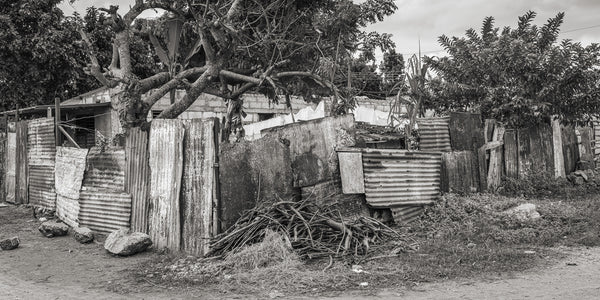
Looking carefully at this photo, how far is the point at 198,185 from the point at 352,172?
2097 mm

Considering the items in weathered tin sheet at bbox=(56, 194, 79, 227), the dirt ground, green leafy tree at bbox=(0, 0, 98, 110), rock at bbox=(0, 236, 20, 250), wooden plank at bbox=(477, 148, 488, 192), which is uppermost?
green leafy tree at bbox=(0, 0, 98, 110)

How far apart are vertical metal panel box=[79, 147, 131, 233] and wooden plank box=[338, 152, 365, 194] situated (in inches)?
122

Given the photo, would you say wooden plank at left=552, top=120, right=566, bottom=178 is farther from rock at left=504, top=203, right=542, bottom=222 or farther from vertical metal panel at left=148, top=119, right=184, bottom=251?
vertical metal panel at left=148, top=119, right=184, bottom=251

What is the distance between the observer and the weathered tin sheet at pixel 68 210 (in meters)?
8.40

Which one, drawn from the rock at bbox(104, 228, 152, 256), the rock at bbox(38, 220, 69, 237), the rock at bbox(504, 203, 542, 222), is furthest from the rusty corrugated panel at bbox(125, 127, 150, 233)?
the rock at bbox(504, 203, 542, 222)

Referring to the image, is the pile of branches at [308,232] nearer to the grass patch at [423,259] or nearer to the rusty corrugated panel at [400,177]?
the grass patch at [423,259]

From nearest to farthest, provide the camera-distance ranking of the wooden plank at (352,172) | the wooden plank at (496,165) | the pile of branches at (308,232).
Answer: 1. the pile of branches at (308,232)
2. the wooden plank at (352,172)
3. the wooden plank at (496,165)

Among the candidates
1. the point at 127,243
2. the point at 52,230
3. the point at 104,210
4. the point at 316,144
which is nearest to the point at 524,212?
the point at 316,144

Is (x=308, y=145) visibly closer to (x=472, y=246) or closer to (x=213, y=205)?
(x=213, y=205)

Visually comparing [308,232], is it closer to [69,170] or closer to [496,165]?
[496,165]

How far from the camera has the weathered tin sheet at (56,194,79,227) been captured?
8.40 meters

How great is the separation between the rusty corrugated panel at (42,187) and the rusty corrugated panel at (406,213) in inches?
258

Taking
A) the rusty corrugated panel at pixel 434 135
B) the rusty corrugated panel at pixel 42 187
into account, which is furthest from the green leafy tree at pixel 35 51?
the rusty corrugated panel at pixel 434 135

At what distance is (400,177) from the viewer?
24.3ft
